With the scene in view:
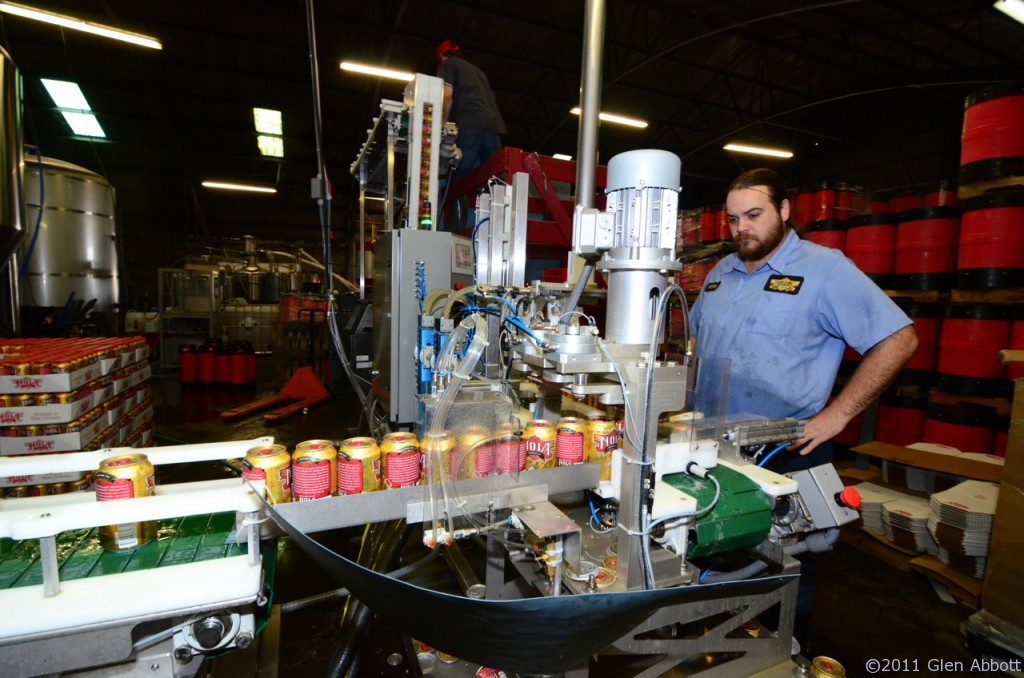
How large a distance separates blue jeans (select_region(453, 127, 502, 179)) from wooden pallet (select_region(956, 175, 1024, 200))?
11.3 feet

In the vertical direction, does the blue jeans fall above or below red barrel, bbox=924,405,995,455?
above

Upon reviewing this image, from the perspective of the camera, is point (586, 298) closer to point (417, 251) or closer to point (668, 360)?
point (417, 251)

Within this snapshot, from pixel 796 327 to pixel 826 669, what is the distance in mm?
1202

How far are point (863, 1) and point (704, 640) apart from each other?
913 centimetres

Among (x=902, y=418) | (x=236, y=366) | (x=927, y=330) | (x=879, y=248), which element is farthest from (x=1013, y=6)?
(x=236, y=366)

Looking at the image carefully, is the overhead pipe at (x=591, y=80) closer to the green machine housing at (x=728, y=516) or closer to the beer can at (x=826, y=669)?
the green machine housing at (x=728, y=516)

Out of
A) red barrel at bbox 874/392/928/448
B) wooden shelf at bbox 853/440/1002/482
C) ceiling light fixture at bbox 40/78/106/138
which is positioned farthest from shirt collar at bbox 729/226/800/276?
ceiling light fixture at bbox 40/78/106/138

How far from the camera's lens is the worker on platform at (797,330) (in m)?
1.74

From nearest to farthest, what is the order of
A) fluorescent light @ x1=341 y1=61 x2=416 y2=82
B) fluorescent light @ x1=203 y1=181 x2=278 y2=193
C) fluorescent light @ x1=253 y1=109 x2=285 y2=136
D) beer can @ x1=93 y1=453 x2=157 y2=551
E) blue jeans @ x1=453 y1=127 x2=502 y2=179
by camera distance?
1. beer can @ x1=93 y1=453 x2=157 y2=551
2. blue jeans @ x1=453 y1=127 x2=502 y2=179
3. fluorescent light @ x1=341 y1=61 x2=416 y2=82
4. fluorescent light @ x1=253 y1=109 x2=285 y2=136
5. fluorescent light @ x1=203 y1=181 x2=278 y2=193

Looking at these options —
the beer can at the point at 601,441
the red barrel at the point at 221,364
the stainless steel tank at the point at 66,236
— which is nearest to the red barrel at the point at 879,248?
the beer can at the point at 601,441

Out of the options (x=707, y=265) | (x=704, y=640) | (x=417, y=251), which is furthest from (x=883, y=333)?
(x=707, y=265)

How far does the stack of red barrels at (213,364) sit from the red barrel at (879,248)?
803 cm

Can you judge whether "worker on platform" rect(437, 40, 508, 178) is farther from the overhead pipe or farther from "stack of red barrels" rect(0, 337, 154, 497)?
"stack of red barrels" rect(0, 337, 154, 497)

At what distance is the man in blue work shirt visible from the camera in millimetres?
1736
